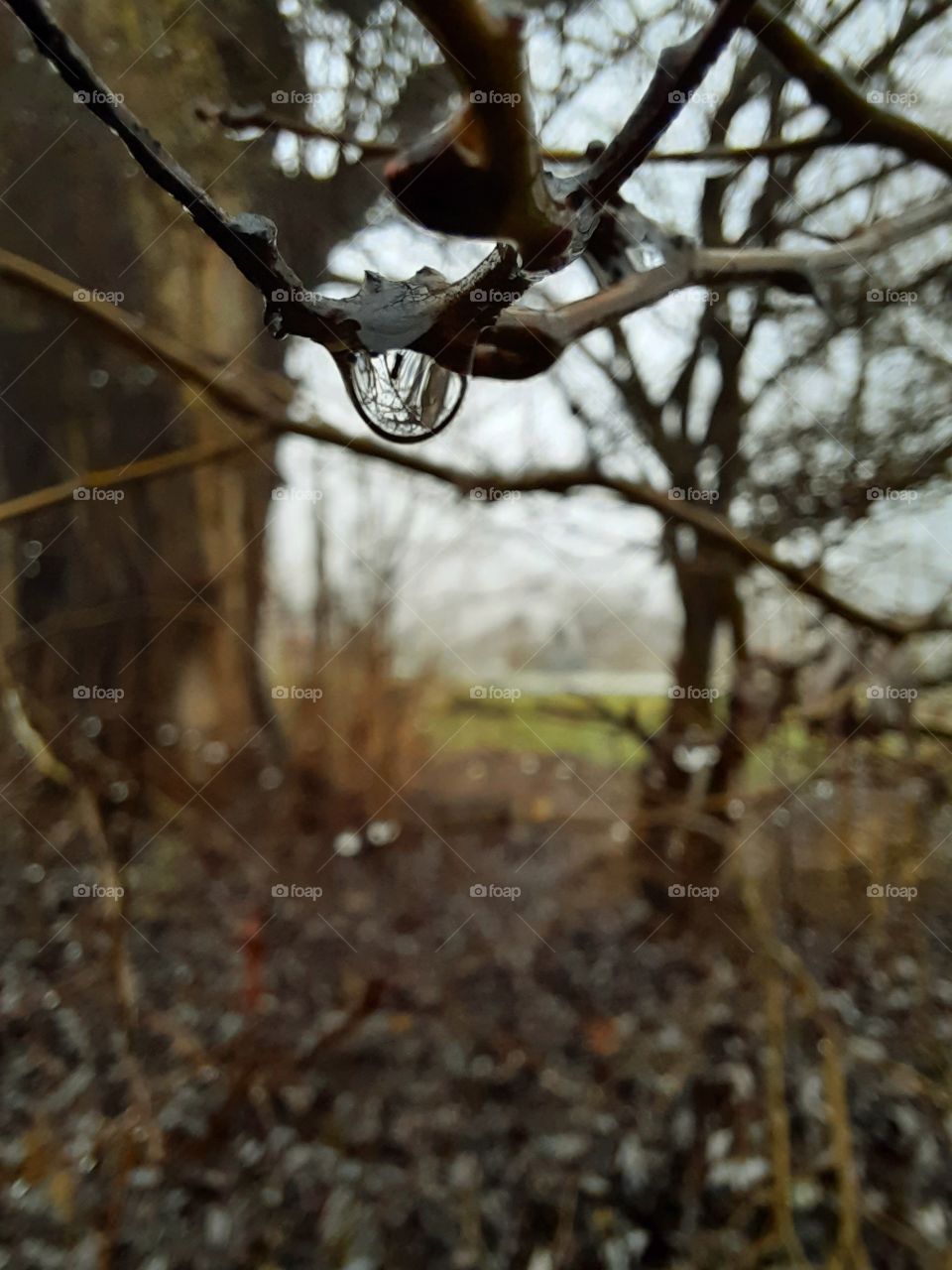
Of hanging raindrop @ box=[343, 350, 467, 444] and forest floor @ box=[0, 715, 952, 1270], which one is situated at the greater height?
hanging raindrop @ box=[343, 350, 467, 444]

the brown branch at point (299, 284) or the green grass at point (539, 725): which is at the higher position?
the brown branch at point (299, 284)

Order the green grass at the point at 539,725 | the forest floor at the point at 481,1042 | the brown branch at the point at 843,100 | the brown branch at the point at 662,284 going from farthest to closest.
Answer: the green grass at the point at 539,725 → the forest floor at the point at 481,1042 → the brown branch at the point at 843,100 → the brown branch at the point at 662,284

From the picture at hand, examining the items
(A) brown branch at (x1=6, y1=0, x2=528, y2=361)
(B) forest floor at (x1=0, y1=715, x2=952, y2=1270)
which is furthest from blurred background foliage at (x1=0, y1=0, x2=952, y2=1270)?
(A) brown branch at (x1=6, y1=0, x2=528, y2=361)

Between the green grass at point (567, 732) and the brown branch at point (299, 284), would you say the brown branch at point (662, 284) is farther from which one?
the green grass at point (567, 732)

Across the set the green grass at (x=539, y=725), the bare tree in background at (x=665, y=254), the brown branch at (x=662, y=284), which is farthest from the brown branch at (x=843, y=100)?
the green grass at (x=539, y=725)

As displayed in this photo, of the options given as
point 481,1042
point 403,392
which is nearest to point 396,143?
point 403,392

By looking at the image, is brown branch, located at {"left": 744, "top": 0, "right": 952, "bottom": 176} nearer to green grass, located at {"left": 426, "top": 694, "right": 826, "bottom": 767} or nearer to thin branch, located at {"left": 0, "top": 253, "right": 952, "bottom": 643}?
thin branch, located at {"left": 0, "top": 253, "right": 952, "bottom": 643}
